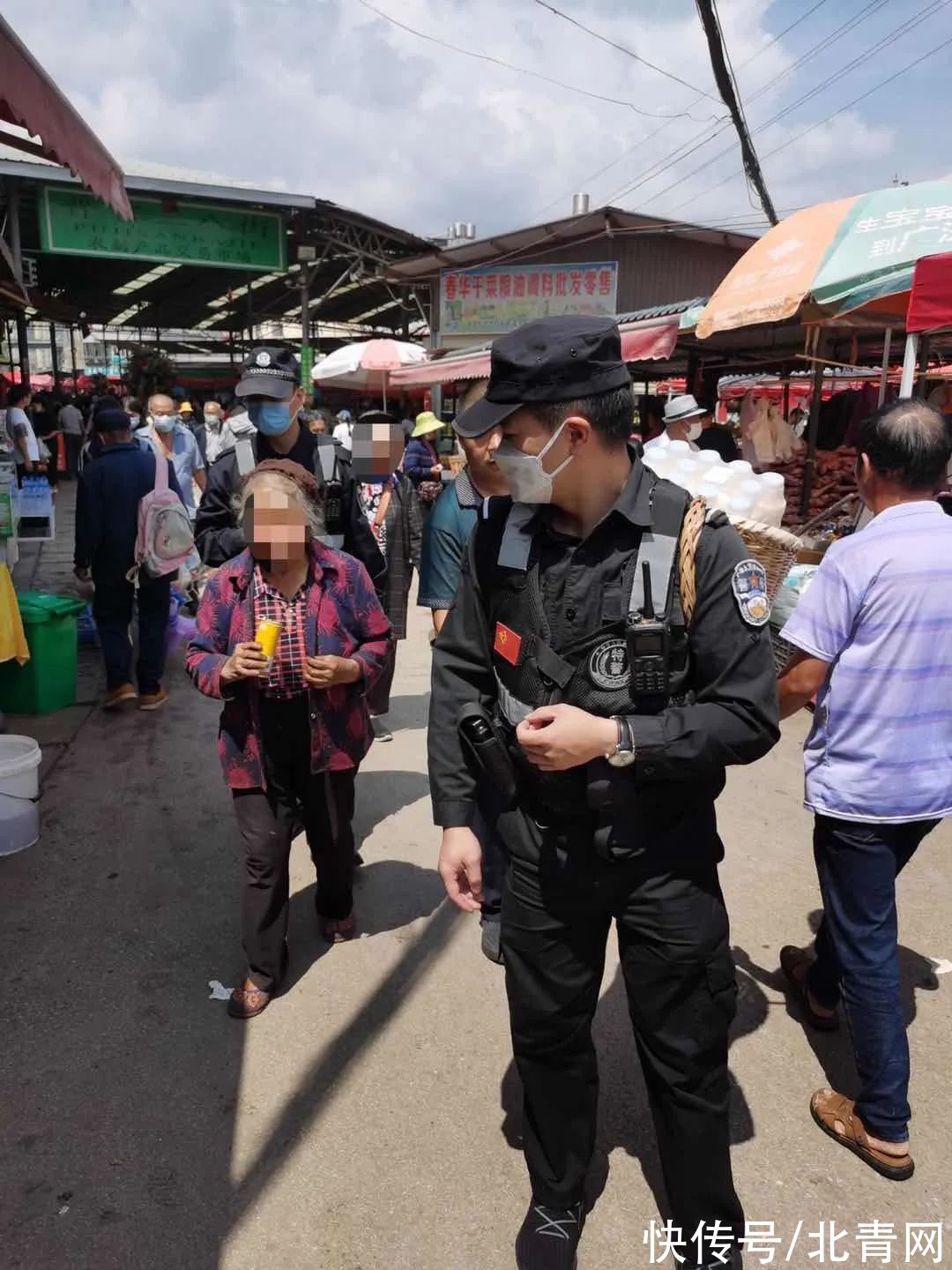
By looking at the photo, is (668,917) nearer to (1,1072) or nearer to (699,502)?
(699,502)

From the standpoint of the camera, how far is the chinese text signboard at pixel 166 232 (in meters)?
11.6

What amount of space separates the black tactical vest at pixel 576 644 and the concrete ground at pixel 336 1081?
1.16m

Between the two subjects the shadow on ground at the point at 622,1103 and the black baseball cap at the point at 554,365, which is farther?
the shadow on ground at the point at 622,1103

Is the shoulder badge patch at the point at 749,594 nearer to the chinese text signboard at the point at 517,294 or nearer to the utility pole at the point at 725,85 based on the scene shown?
the utility pole at the point at 725,85

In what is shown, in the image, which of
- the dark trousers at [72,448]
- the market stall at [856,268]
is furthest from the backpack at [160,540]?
the dark trousers at [72,448]

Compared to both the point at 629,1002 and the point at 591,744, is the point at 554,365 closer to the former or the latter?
the point at 591,744

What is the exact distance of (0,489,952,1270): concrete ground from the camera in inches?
81.7

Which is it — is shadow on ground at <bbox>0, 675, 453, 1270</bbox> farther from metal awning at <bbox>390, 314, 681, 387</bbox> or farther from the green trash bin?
metal awning at <bbox>390, 314, 681, 387</bbox>

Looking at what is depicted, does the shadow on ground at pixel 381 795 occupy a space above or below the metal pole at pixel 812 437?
below

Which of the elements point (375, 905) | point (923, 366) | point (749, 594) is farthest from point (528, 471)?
point (923, 366)

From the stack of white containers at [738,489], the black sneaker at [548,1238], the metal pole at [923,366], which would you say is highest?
the metal pole at [923,366]

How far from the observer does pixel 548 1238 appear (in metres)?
1.93

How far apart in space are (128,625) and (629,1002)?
4.71 m

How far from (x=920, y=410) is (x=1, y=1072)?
10.1 feet
